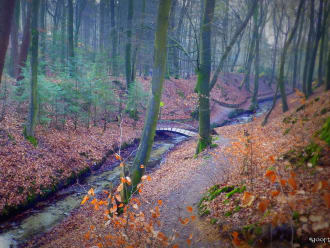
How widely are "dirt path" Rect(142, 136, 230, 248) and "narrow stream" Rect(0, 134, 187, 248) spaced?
210 cm

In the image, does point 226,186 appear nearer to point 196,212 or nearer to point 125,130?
point 196,212

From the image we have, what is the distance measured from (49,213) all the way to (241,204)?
23.8 ft

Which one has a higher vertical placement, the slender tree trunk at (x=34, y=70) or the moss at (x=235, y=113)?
the slender tree trunk at (x=34, y=70)

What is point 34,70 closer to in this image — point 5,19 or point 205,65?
point 5,19

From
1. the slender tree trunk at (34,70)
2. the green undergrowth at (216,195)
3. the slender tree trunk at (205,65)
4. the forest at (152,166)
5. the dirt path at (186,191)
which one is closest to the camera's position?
the forest at (152,166)

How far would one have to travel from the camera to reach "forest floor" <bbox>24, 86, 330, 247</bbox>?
3.47m

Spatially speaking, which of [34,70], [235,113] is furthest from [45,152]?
[235,113]

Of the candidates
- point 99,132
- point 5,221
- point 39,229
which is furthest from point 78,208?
point 99,132

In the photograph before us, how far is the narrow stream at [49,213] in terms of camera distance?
7762 millimetres

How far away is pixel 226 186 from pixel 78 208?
6039 millimetres

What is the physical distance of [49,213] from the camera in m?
9.15

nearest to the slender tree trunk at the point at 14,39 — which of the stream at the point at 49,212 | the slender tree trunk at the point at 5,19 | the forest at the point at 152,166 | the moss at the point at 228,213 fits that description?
the forest at the point at 152,166

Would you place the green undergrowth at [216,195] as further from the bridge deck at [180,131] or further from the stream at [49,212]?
the bridge deck at [180,131]

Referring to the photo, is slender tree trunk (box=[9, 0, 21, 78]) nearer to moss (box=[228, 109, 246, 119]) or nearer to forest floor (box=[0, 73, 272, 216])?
forest floor (box=[0, 73, 272, 216])
